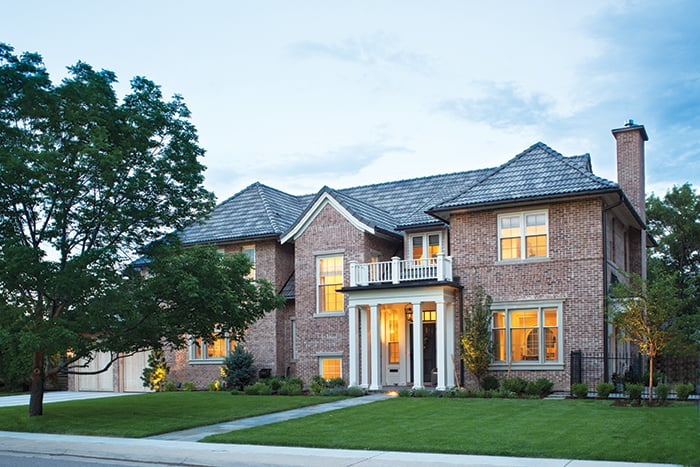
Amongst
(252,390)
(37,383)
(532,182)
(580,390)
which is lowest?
(252,390)

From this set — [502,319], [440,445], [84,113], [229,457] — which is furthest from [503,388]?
[84,113]

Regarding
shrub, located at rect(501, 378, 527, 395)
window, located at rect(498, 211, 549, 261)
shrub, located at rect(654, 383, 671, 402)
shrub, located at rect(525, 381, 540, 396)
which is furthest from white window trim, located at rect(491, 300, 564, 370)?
shrub, located at rect(654, 383, 671, 402)

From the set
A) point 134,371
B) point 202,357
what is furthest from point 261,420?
point 134,371

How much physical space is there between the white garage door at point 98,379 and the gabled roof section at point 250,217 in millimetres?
6853

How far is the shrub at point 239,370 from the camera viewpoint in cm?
2762

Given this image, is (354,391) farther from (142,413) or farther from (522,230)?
(522,230)

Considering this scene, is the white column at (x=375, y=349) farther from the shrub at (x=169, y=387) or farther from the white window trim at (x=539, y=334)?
the shrub at (x=169, y=387)

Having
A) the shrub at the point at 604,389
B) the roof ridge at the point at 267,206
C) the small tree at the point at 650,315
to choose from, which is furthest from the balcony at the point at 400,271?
the small tree at the point at 650,315

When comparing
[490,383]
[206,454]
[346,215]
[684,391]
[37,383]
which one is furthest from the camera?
[346,215]

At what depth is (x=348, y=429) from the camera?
1551 cm

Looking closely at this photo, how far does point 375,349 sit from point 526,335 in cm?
515

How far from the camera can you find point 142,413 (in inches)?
792

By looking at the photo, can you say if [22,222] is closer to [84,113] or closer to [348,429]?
[84,113]

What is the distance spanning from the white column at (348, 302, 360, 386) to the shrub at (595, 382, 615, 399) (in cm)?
834
